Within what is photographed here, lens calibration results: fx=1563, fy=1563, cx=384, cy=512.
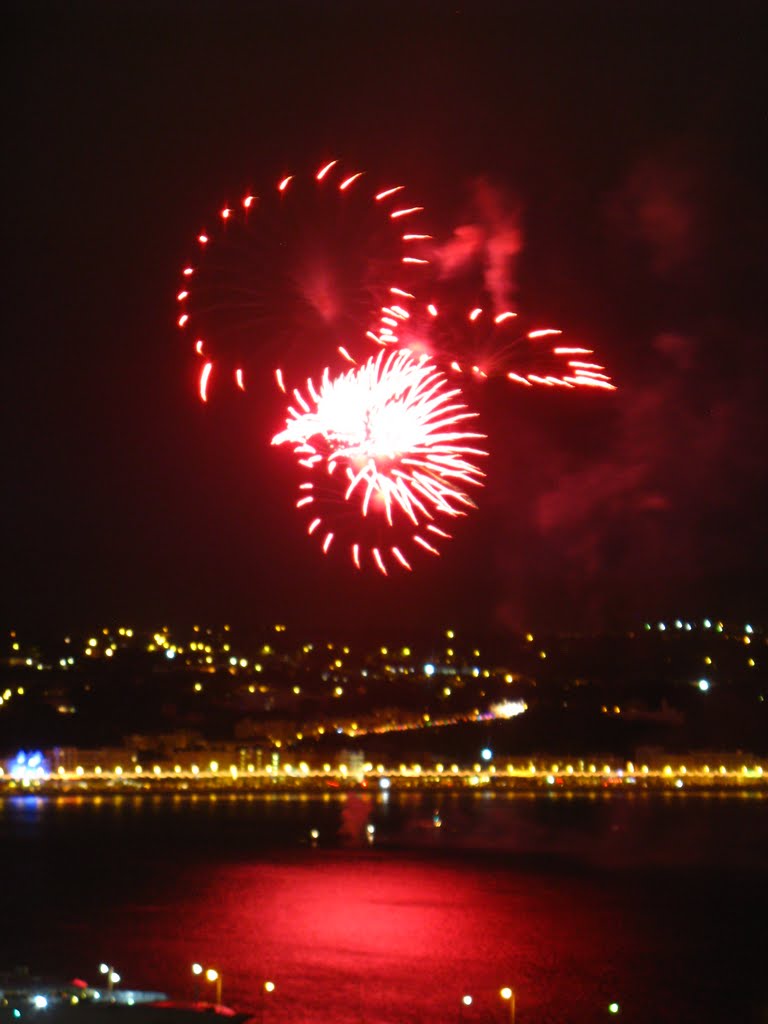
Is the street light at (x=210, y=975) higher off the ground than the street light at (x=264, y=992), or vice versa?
the street light at (x=210, y=975)

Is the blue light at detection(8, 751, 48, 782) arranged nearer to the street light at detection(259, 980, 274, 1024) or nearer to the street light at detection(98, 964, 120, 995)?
the street light at detection(98, 964, 120, 995)

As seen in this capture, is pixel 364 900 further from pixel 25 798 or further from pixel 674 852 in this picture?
pixel 25 798

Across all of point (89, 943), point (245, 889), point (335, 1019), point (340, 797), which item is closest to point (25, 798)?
point (340, 797)

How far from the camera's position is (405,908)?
12.8 meters

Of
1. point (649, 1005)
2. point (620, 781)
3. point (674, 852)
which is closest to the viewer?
point (649, 1005)

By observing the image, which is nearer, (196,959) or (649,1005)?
(649,1005)

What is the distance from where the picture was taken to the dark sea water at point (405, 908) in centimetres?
959

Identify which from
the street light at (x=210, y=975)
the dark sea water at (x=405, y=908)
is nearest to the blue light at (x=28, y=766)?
the dark sea water at (x=405, y=908)

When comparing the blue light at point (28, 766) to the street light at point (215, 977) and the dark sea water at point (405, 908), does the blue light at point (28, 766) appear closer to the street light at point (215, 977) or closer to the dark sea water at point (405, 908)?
the dark sea water at point (405, 908)

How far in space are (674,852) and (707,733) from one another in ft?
50.3

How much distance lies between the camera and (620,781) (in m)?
26.7

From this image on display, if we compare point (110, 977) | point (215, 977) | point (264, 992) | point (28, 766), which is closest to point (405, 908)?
point (215, 977)

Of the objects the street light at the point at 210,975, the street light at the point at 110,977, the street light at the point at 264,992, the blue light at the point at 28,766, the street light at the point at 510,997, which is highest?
the blue light at the point at 28,766

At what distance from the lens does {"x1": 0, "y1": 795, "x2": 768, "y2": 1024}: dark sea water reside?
31.5 feet
